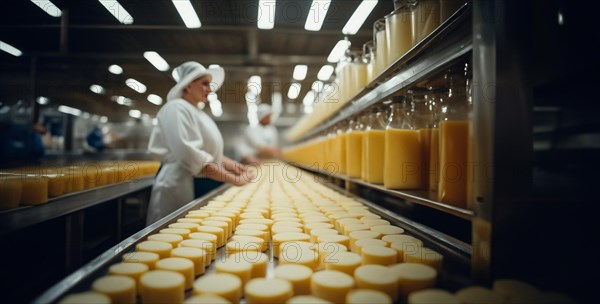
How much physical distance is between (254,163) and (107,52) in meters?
2.50

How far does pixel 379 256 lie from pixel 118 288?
2.26 ft

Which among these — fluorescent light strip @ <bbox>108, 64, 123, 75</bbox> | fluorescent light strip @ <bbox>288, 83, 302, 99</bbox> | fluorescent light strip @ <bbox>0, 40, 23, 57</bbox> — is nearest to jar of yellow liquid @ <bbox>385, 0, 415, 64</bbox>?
fluorescent light strip @ <bbox>288, 83, 302, 99</bbox>

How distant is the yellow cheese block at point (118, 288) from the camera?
71cm

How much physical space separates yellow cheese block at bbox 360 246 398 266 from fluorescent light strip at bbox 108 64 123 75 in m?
4.88

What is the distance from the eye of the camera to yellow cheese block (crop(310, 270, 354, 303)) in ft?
2.44

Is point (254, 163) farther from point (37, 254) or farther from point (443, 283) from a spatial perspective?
point (443, 283)

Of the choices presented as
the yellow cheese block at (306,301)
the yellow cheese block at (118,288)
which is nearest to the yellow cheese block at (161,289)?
the yellow cheese block at (118,288)

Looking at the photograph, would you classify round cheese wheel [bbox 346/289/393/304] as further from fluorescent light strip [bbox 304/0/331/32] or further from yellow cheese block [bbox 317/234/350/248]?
fluorescent light strip [bbox 304/0/331/32]

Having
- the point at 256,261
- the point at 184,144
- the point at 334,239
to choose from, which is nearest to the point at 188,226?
the point at 256,261

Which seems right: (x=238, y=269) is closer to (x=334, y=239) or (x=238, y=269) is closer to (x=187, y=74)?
(x=334, y=239)

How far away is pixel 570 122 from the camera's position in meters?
1.31

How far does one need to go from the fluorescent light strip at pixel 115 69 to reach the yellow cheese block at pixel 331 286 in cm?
493

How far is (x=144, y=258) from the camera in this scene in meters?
0.93

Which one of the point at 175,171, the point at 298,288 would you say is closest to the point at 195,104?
the point at 175,171
